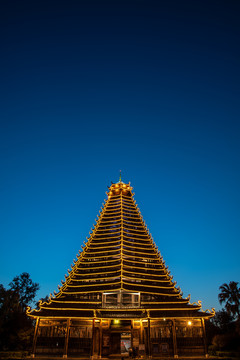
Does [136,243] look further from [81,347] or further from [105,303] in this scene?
[81,347]

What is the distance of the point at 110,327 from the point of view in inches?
1012

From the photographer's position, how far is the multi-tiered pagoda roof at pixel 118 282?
26.0 m

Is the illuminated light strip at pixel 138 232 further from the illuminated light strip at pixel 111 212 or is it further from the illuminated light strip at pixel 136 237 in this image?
the illuminated light strip at pixel 111 212

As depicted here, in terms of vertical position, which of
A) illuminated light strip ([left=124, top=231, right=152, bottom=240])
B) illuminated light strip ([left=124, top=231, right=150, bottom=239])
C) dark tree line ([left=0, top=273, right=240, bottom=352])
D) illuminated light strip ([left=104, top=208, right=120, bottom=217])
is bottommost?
dark tree line ([left=0, top=273, right=240, bottom=352])

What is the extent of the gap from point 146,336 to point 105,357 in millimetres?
4699

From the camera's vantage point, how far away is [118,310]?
1025 inches

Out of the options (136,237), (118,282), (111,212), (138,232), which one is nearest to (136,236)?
(136,237)

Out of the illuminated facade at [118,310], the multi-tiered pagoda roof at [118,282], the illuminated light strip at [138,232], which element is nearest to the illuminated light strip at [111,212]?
the multi-tiered pagoda roof at [118,282]

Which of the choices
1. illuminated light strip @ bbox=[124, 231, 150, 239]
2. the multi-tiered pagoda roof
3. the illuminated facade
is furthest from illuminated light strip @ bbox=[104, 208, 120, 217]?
the illuminated facade

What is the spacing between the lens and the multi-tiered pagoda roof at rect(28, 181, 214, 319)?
2597 centimetres

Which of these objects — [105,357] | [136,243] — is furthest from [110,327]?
[136,243]

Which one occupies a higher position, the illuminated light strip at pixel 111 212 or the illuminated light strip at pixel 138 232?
the illuminated light strip at pixel 111 212

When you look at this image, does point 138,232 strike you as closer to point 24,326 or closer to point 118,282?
point 118,282

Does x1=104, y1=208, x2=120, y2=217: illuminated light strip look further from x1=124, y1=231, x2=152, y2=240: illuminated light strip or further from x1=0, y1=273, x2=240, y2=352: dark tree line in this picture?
x1=0, y1=273, x2=240, y2=352: dark tree line
